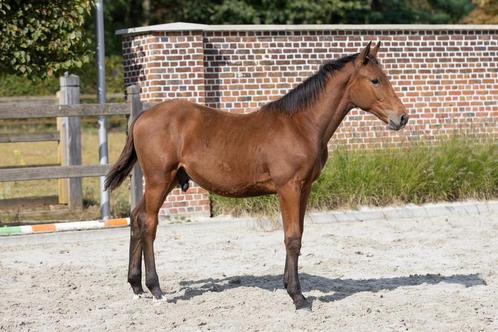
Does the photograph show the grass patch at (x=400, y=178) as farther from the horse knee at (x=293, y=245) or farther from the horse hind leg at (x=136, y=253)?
the horse knee at (x=293, y=245)

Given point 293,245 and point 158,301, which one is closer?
point 293,245

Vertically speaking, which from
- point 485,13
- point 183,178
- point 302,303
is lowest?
point 302,303

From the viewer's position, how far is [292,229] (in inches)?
280

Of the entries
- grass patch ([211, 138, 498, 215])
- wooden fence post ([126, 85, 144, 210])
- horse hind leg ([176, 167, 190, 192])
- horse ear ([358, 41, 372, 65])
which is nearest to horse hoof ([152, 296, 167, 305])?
horse hind leg ([176, 167, 190, 192])

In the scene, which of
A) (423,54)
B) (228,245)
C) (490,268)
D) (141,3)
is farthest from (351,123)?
(141,3)

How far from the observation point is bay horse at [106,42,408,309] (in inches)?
282

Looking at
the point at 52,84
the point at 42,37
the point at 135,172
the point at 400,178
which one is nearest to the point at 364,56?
the point at 135,172

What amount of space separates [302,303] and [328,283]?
42.4 inches

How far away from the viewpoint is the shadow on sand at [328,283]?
772cm

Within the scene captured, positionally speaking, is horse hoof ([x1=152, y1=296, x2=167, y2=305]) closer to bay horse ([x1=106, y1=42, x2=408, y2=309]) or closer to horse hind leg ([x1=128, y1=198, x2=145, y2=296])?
bay horse ([x1=106, y1=42, x2=408, y2=309])

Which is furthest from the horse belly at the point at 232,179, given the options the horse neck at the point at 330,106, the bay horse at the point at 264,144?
the horse neck at the point at 330,106

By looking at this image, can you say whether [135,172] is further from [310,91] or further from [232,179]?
[310,91]

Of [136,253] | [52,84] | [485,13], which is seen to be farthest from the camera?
[52,84]

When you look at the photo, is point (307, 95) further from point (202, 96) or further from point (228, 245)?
point (202, 96)
